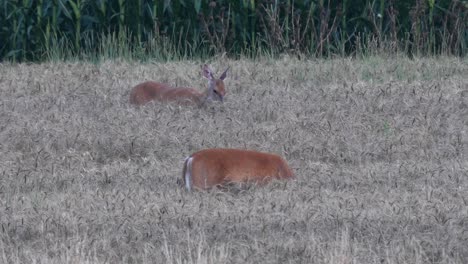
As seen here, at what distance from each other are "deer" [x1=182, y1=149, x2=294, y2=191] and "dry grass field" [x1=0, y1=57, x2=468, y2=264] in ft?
0.30

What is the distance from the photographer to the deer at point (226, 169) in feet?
26.7

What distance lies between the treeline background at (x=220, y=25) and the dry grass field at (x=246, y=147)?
199cm

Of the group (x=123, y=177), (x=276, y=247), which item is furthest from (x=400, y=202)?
(x=123, y=177)

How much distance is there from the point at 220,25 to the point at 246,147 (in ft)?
23.6

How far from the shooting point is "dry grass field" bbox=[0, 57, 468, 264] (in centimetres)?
675

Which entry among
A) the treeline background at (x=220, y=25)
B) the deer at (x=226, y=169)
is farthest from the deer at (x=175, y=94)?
the treeline background at (x=220, y=25)

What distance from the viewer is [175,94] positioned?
1151cm

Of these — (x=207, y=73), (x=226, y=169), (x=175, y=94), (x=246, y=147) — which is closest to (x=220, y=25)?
(x=207, y=73)

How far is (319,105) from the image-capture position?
435 inches

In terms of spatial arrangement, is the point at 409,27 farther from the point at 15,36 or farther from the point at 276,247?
the point at 276,247

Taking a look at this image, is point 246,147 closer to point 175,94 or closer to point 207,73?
point 175,94

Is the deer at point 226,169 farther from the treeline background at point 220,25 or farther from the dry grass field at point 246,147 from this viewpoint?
the treeline background at point 220,25

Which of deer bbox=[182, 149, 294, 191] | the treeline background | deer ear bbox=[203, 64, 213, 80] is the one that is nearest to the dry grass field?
deer bbox=[182, 149, 294, 191]

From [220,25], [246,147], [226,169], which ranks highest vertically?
[226,169]
